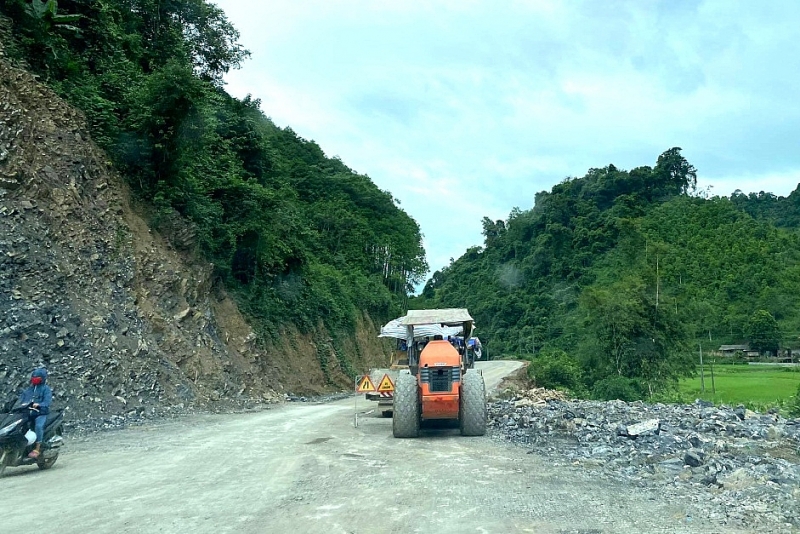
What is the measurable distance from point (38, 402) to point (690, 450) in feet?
36.0

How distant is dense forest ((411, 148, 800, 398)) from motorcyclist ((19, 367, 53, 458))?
22.8m

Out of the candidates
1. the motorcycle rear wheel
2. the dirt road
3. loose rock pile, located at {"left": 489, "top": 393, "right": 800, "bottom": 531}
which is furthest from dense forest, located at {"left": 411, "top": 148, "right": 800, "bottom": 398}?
the motorcycle rear wheel

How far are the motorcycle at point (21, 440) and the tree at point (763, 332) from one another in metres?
40.7

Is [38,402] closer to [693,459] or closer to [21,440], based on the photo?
[21,440]

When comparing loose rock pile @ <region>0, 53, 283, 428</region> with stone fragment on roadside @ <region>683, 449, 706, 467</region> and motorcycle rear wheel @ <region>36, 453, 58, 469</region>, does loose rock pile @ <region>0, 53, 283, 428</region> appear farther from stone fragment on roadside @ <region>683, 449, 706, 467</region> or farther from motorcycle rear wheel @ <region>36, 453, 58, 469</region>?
stone fragment on roadside @ <region>683, 449, 706, 467</region>

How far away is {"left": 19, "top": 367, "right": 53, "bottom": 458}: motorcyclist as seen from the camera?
10.5 metres

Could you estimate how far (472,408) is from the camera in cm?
1431

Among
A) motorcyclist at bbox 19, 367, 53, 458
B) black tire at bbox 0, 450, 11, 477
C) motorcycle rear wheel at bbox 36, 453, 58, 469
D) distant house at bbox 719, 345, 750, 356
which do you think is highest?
motorcyclist at bbox 19, 367, 53, 458

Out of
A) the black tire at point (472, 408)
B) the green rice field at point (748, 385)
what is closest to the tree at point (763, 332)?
the green rice field at point (748, 385)

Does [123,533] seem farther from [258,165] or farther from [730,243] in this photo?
[730,243]

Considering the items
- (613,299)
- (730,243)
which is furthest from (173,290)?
(730,243)

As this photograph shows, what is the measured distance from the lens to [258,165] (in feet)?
119

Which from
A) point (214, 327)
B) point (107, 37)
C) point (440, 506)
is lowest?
point (440, 506)

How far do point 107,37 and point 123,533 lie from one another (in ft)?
78.3
